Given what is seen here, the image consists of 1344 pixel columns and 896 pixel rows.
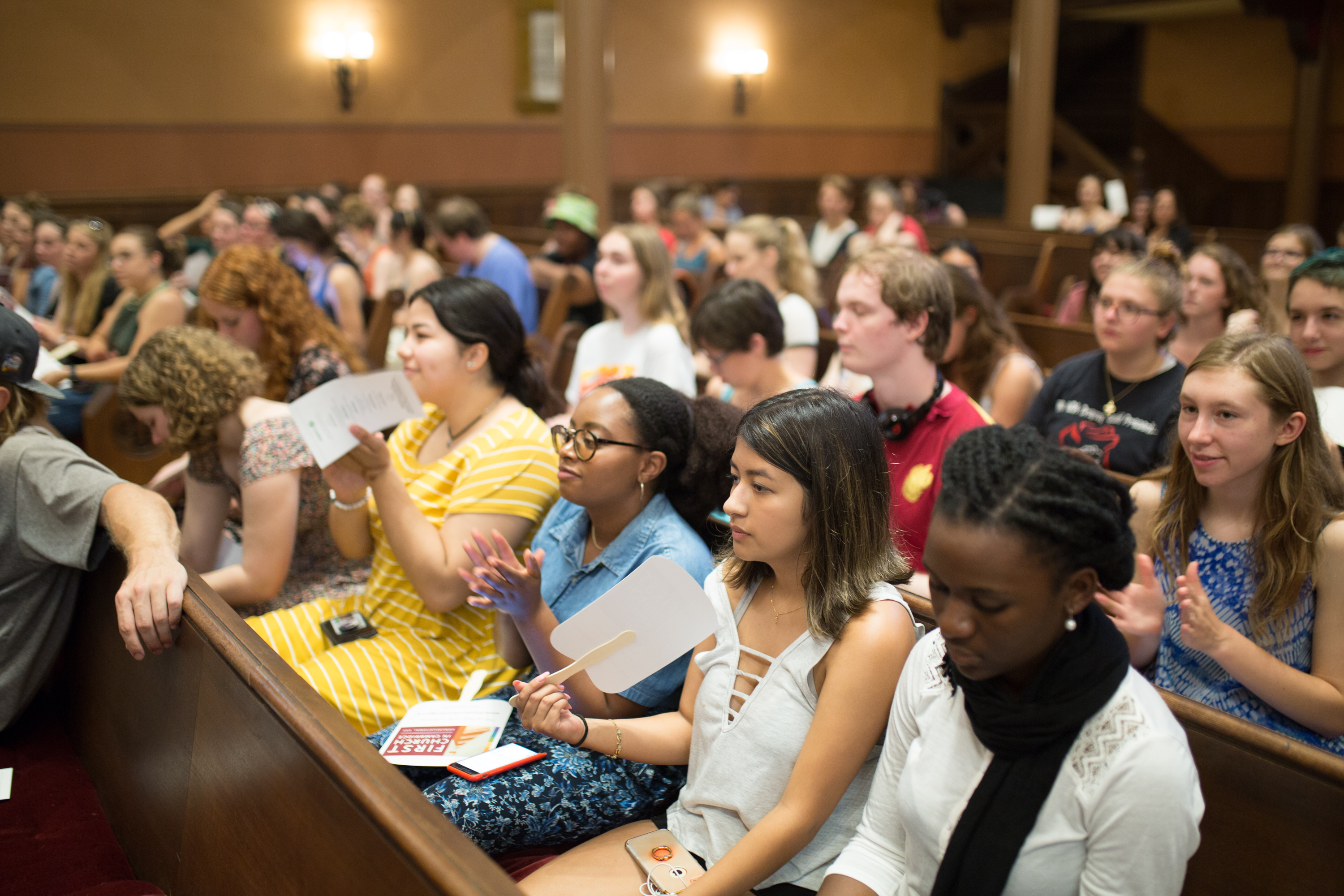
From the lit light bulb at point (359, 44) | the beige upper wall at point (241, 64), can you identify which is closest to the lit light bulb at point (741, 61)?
the beige upper wall at point (241, 64)

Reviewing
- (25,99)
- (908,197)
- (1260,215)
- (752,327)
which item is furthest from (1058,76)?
(752,327)

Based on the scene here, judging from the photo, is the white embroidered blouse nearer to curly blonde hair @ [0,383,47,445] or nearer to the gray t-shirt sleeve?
the gray t-shirt sleeve

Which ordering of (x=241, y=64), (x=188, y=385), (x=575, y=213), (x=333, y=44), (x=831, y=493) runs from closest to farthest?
(x=831, y=493), (x=188, y=385), (x=575, y=213), (x=241, y=64), (x=333, y=44)

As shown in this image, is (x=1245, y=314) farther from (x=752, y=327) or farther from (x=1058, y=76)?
(x=1058, y=76)

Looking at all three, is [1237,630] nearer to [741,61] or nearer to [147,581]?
[147,581]

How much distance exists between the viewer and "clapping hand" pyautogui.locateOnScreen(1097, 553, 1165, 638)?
5.02ft

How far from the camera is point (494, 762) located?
72.1 inches

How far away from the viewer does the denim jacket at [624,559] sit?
6.11ft

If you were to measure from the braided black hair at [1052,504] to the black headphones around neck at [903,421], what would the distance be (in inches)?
50.5

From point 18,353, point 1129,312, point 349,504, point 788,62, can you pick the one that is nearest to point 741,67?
point 788,62

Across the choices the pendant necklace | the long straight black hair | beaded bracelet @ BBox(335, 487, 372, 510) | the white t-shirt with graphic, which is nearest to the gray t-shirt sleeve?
beaded bracelet @ BBox(335, 487, 372, 510)

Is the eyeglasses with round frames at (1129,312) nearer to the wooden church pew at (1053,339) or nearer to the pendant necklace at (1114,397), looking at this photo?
the pendant necklace at (1114,397)

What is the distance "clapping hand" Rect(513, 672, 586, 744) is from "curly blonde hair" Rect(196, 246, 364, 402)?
2.06m

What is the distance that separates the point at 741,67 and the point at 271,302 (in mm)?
11370
